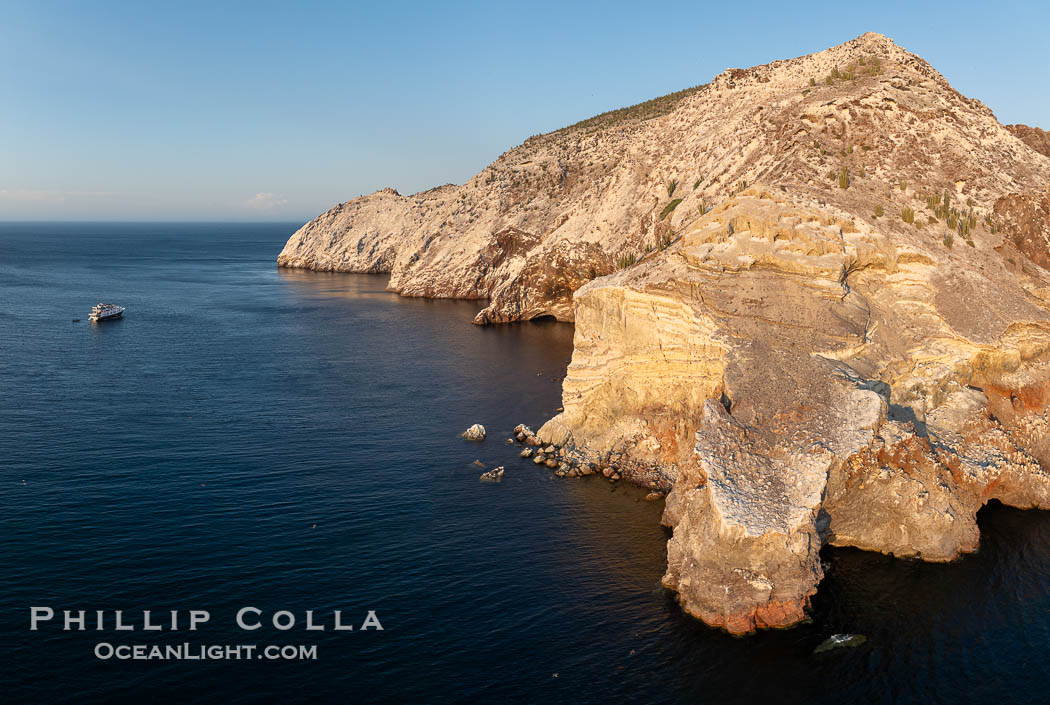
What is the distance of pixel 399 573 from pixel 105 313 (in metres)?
96.4

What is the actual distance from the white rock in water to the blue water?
Result: 1.27 metres

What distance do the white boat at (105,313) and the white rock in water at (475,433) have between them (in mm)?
79652

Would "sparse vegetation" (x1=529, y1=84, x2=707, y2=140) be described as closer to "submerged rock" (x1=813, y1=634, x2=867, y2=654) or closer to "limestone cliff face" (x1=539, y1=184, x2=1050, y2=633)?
"limestone cliff face" (x1=539, y1=184, x2=1050, y2=633)

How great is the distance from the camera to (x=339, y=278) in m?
188

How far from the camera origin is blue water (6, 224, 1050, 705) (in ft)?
Result: 92.9

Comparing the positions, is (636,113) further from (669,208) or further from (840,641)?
(840,641)

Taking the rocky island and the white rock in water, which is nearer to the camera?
the rocky island

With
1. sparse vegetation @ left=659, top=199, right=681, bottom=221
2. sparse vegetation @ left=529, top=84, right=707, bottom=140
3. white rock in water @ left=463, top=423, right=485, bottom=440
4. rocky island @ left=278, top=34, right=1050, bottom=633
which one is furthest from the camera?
sparse vegetation @ left=529, top=84, right=707, bottom=140

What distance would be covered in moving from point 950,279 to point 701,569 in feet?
100

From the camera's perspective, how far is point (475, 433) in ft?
190

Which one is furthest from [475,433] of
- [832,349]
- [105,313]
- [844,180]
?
[105,313]

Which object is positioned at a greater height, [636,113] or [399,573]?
[636,113]

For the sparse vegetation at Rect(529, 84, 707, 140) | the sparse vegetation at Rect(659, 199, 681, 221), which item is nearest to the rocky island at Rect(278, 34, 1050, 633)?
the sparse vegetation at Rect(659, 199, 681, 221)

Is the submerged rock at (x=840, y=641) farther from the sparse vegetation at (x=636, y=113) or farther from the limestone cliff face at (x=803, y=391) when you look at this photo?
the sparse vegetation at (x=636, y=113)
